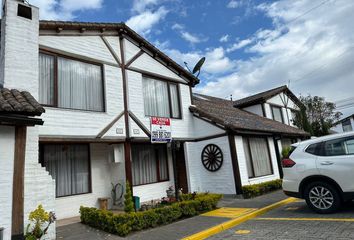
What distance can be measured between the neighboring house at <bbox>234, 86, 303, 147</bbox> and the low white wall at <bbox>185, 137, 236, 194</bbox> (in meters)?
6.52

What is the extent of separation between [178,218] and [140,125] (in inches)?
155

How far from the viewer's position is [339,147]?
6910 millimetres

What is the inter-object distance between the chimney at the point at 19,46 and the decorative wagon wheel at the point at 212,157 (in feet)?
25.3

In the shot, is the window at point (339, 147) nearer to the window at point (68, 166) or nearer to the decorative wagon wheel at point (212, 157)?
the decorative wagon wheel at point (212, 157)

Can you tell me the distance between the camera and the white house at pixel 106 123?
7215 mm

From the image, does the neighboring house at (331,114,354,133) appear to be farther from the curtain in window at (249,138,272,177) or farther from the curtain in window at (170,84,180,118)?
the curtain in window at (170,84,180,118)

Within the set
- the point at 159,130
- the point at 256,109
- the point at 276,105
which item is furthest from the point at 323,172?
the point at 276,105

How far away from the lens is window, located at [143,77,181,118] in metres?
11.5

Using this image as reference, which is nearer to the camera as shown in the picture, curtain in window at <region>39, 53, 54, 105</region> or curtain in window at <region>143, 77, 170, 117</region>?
curtain in window at <region>39, 53, 54, 105</region>

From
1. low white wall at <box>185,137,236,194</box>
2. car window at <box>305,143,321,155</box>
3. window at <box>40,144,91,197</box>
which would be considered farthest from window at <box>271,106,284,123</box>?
window at <box>40,144,91,197</box>

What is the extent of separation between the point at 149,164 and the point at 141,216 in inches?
194

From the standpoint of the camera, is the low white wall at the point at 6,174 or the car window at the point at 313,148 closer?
the low white wall at the point at 6,174

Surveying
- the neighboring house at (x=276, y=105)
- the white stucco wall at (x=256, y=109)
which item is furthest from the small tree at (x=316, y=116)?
the white stucco wall at (x=256, y=109)

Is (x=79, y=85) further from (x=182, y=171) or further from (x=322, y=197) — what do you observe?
(x=322, y=197)
